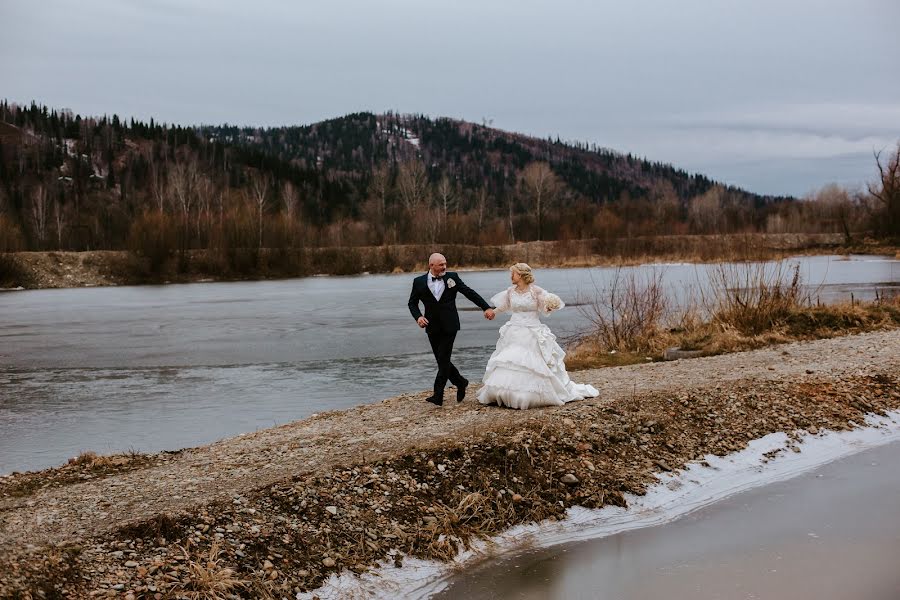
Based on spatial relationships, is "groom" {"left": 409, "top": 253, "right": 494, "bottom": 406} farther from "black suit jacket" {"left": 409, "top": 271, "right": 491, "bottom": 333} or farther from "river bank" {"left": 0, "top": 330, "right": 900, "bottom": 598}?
"river bank" {"left": 0, "top": 330, "right": 900, "bottom": 598}

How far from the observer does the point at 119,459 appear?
944 cm

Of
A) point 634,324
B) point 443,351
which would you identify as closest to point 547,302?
point 443,351

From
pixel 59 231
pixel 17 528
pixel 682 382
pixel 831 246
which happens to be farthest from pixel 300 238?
pixel 17 528

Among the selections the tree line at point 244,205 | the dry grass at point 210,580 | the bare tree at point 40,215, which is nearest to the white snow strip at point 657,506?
the dry grass at point 210,580

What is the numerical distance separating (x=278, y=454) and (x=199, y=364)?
11.6 metres

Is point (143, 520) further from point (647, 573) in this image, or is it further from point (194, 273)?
point (194, 273)

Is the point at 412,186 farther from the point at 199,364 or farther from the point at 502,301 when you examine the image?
the point at 502,301

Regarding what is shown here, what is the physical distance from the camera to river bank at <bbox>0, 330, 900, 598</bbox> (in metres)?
6.16

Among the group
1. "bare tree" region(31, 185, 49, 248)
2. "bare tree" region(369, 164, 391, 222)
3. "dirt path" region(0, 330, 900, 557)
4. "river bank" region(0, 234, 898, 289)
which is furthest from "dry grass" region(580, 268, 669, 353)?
"bare tree" region(369, 164, 391, 222)

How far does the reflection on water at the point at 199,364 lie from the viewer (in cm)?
1270

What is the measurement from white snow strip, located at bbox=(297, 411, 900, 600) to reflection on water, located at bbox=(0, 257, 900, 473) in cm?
567

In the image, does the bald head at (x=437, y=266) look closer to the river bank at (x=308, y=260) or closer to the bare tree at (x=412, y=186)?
the river bank at (x=308, y=260)

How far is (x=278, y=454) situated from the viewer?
8.84 meters

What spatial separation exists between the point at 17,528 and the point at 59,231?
9413 cm
